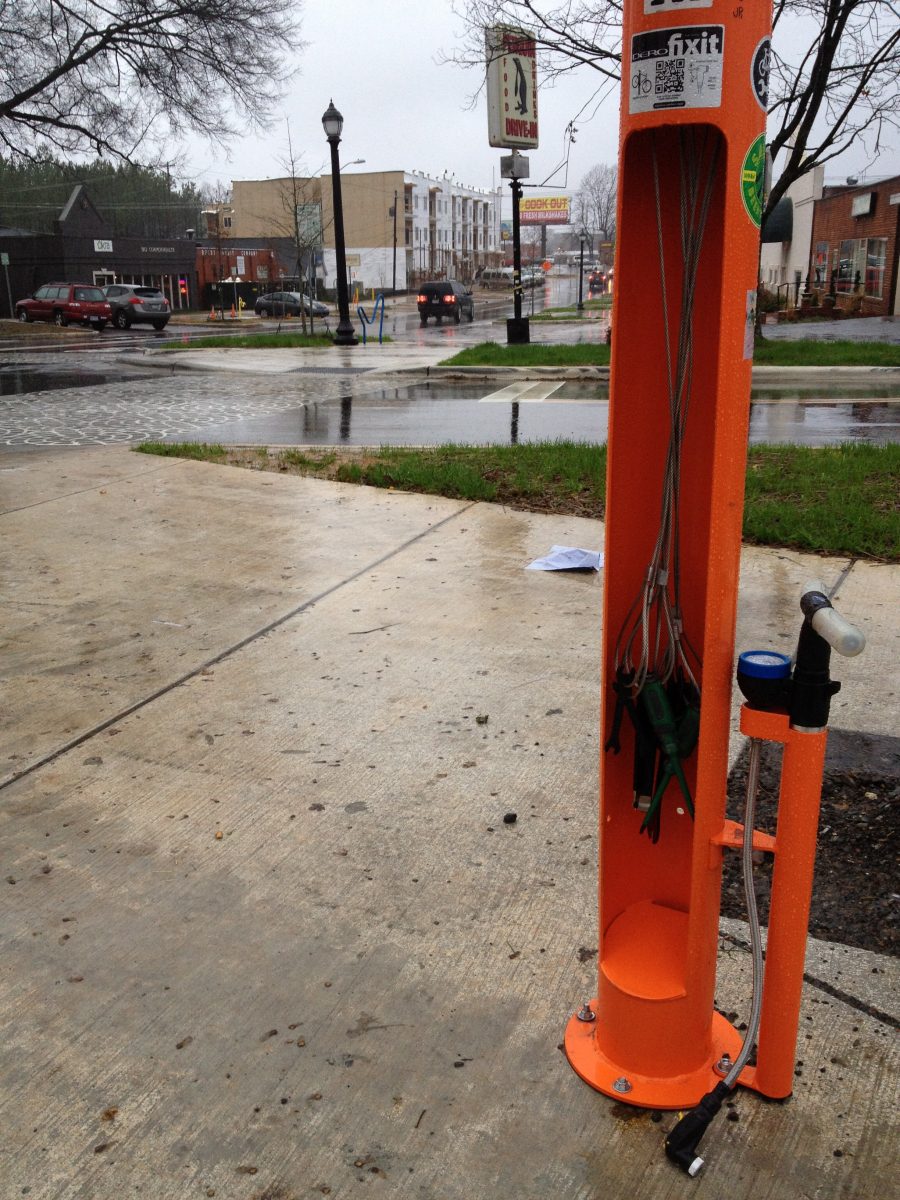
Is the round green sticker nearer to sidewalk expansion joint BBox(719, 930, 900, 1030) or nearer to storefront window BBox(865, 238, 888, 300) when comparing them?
sidewalk expansion joint BBox(719, 930, 900, 1030)

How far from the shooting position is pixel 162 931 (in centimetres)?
284

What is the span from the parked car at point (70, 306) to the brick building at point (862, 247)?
91.0 ft

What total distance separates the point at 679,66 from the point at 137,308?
43034 millimetres

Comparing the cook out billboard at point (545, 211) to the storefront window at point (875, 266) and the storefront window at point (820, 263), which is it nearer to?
the storefront window at point (820, 263)

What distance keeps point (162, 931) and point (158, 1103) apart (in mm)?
627

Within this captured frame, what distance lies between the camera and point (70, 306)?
4250 cm

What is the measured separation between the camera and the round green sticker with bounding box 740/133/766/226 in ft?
6.40

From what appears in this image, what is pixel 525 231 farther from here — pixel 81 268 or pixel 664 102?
pixel 664 102

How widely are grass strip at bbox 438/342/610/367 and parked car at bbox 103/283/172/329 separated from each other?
2345 cm

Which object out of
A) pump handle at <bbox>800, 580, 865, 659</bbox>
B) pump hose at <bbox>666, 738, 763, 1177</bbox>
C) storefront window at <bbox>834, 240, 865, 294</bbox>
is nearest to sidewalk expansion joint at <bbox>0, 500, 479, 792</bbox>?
pump hose at <bbox>666, 738, 763, 1177</bbox>

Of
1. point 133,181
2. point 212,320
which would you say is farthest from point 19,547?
point 133,181

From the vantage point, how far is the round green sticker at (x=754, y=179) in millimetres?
1950

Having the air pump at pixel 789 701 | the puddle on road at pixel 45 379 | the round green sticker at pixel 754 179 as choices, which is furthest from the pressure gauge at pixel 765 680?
the puddle on road at pixel 45 379

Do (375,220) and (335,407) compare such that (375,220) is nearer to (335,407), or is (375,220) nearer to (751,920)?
(335,407)
